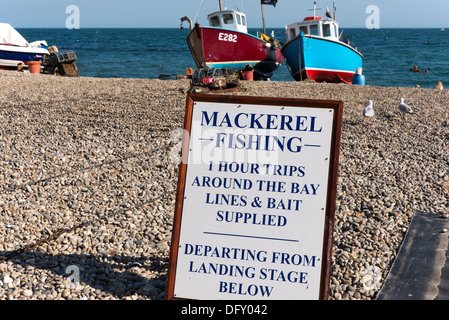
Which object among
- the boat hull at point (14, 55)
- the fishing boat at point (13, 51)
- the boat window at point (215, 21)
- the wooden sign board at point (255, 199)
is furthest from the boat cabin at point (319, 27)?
the wooden sign board at point (255, 199)

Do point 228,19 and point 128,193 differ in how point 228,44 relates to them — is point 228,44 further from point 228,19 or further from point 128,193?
point 128,193

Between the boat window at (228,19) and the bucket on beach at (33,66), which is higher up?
the boat window at (228,19)

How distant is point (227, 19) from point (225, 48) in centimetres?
170

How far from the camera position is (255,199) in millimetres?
2836

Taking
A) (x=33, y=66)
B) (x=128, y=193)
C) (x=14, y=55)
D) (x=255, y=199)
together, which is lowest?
(x=128, y=193)

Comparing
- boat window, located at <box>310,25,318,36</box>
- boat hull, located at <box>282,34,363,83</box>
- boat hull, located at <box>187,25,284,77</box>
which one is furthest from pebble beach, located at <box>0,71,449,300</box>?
boat window, located at <box>310,25,318,36</box>

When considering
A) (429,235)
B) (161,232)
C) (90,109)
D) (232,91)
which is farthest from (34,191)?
(232,91)

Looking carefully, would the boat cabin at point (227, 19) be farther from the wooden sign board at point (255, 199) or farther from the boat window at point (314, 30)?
the wooden sign board at point (255, 199)

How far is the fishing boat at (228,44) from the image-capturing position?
67.3 feet

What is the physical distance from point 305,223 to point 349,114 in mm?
7991

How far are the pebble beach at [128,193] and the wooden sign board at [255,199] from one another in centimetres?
73

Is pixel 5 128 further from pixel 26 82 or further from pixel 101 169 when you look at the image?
pixel 26 82

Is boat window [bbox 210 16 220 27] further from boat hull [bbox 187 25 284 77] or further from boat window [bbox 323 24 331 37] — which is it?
boat window [bbox 323 24 331 37]

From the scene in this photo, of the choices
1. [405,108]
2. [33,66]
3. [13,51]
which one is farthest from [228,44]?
[405,108]
